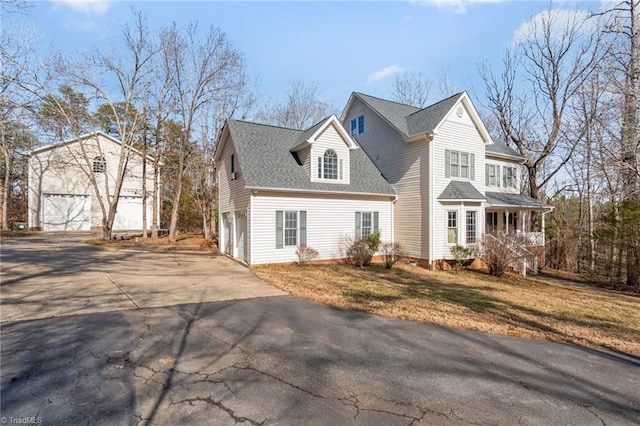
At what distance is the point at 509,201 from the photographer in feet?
58.9

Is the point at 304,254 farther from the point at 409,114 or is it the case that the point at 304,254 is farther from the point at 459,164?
the point at 409,114

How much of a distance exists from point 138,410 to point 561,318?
8587 millimetres

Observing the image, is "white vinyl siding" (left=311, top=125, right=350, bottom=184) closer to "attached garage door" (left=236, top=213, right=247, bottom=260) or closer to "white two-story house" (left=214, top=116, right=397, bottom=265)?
"white two-story house" (left=214, top=116, right=397, bottom=265)

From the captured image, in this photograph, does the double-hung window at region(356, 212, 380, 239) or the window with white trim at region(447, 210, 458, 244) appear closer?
the window with white trim at region(447, 210, 458, 244)

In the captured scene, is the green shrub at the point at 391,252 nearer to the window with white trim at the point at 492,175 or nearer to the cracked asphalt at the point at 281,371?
the window with white trim at the point at 492,175

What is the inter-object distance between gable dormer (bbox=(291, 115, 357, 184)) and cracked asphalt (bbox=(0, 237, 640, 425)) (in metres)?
8.85

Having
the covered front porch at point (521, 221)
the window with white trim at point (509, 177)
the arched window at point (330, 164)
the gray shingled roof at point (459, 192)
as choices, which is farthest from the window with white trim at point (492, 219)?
the arched window at point (330, 164)

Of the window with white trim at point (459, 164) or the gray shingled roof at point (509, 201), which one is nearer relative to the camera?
the window with white trim at point (459, 164)

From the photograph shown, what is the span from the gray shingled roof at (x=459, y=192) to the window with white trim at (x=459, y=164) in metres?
0.46

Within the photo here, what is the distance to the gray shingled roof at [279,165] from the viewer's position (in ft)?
43.9

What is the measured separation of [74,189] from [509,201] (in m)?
33.1

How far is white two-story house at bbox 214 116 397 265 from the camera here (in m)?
→ 13.2

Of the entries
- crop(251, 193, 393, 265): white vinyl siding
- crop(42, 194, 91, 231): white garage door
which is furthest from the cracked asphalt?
A: crop(42, 194, 91, 231): white garage door

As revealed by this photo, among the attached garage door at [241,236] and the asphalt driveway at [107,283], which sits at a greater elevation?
the attached garage door at [241,236]
